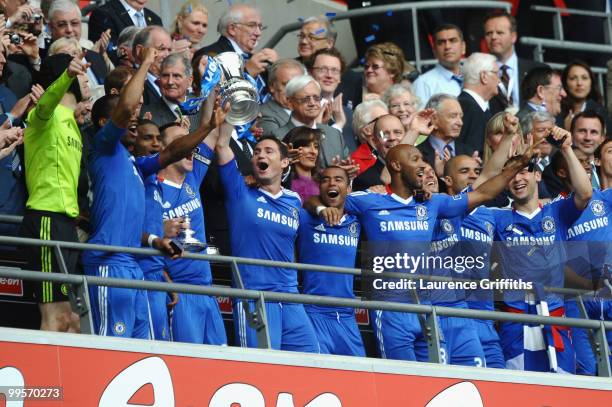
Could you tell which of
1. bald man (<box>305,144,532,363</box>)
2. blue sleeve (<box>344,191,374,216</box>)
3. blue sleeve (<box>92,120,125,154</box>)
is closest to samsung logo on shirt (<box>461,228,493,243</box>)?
bald man (<box>305,144,532,363</box>)

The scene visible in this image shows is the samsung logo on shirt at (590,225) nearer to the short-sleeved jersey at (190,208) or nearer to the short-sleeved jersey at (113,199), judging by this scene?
the short-sleeved jersey at (190,208)

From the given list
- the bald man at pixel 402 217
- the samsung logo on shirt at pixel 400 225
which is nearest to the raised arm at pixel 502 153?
the bald man at pixel 402 217

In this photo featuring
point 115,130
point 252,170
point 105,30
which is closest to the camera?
point 115,130

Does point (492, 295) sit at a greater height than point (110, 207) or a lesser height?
lesser

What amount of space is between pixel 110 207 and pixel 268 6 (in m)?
7.51

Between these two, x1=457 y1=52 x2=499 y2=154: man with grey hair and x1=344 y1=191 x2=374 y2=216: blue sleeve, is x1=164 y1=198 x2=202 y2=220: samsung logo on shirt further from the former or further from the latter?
x1=457 y1=52 x2=499 y2=154: man with grey hair

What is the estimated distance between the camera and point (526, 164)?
1016 cm

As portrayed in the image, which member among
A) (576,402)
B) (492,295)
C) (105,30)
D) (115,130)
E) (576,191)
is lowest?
(576,402)

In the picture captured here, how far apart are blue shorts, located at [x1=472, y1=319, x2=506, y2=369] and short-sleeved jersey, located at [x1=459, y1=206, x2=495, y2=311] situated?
0.16m

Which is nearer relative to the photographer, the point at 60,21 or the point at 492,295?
the point at 492,295

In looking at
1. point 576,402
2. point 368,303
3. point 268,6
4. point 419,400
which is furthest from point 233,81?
point 268,6

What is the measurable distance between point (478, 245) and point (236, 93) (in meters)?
2.12

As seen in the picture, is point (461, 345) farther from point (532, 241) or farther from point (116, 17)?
point (116, 17)

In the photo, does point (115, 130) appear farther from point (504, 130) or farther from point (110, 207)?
point (504, 130)
